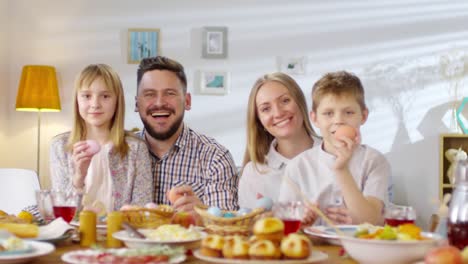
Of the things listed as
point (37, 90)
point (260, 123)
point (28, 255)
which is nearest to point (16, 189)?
point (37, 90)

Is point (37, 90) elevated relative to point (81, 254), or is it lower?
elevated

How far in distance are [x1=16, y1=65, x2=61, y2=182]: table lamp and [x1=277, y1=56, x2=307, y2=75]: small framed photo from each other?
186cm

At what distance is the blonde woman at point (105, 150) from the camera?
2.87m

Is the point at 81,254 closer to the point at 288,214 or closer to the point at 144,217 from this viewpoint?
the point at 144,217

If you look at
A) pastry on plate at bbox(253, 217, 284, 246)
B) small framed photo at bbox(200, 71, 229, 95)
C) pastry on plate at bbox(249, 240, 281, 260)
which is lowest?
pastry on plate at bbox(249, 240, 281, 260)

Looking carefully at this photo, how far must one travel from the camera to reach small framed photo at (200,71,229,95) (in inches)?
215

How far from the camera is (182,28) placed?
5512 mm

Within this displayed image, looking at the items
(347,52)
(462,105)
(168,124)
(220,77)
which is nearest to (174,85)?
(168,124)

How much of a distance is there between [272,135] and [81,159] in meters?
0.91

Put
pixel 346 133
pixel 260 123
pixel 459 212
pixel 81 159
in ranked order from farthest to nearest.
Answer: pixel 260 123 → pixel 81 159 → pixel 346 133 → pixel 459 212

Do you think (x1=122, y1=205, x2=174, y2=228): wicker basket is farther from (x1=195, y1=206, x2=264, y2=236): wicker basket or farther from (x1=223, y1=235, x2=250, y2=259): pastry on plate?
(x1=223, y1=235, x2=250, y2=259): pastry on plate

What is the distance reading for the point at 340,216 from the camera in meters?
2.13

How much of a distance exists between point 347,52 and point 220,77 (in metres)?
1.08

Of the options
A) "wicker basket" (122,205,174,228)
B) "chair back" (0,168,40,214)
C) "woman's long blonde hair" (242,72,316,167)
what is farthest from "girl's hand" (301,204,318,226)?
"chair back" (0,168,40,214)
